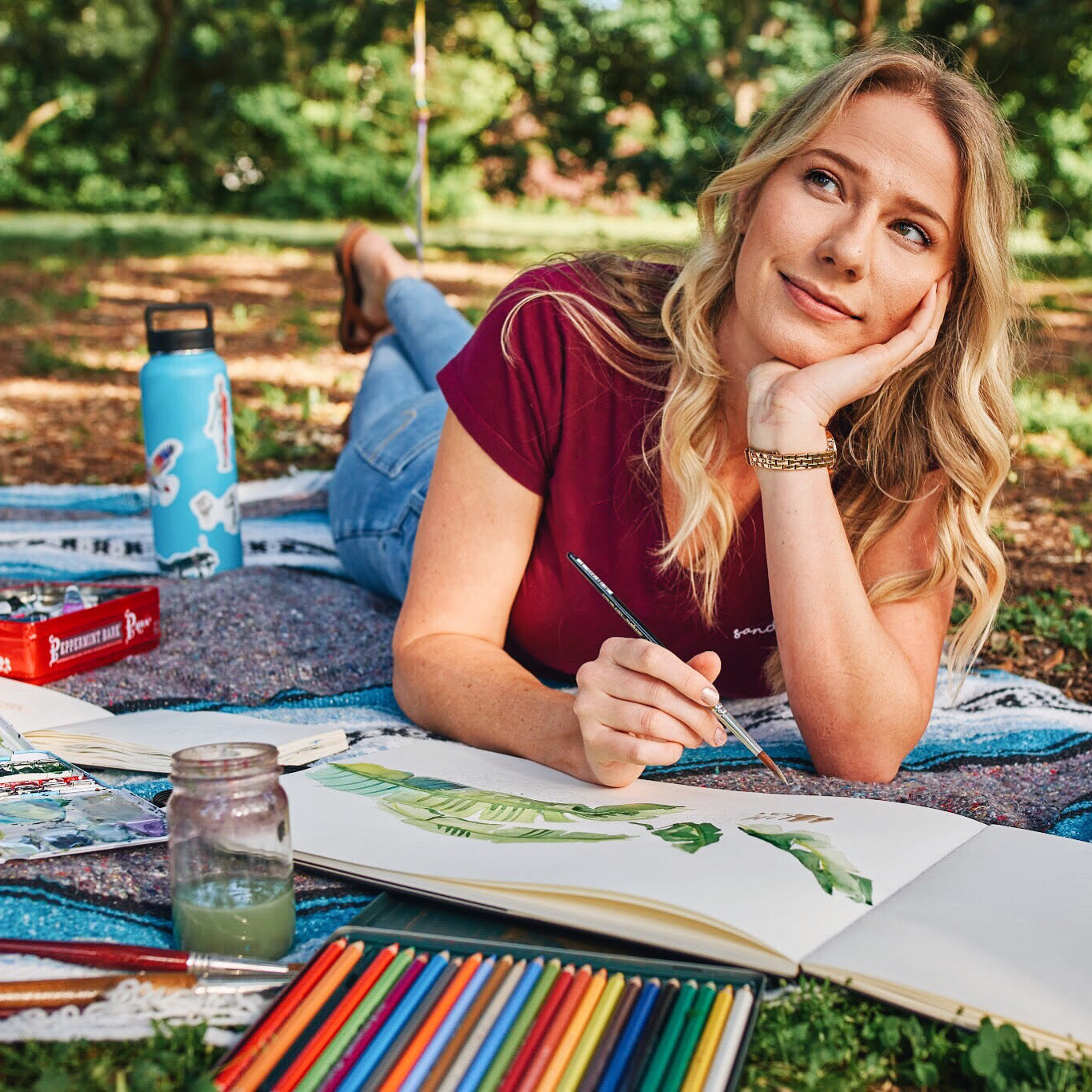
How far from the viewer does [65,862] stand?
1521 millimetres

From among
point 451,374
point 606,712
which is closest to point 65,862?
point 606,712

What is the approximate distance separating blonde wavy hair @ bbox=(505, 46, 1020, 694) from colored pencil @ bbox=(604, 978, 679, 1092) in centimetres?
107

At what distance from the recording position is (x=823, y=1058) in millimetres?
1168

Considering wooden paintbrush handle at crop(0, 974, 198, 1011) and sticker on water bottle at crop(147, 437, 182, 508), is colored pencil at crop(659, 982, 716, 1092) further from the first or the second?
sticker on water bottle at crop(147, 437, 182, 508)

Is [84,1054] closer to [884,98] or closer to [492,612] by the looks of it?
[492,612]

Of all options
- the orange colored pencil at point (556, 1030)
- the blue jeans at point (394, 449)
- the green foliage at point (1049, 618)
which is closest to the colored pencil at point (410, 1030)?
the orange colored pencil at point (556, 1030)

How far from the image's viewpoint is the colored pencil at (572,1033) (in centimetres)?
106

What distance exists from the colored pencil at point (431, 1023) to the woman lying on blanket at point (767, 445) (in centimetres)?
57

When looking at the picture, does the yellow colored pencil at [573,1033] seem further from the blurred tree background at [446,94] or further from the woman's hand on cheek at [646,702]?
the blurred tree background at [446,94]

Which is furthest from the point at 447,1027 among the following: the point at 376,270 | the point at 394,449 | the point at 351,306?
the point at 351,306

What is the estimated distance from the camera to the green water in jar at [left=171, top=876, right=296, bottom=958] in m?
1.26

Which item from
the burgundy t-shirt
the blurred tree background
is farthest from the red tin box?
the blurred tree background

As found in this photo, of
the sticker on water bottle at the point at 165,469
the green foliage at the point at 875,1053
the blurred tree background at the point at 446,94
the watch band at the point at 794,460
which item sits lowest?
the green foliage at the point at 875,1053

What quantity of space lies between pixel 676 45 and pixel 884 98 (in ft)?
36.2
